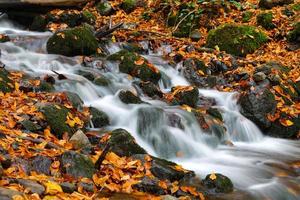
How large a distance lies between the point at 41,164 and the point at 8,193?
1.09 m

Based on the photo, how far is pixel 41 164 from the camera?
180 inches

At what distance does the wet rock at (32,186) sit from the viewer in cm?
381

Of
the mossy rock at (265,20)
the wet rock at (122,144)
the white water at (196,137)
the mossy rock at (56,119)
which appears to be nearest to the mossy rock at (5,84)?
the white water at (196,137)

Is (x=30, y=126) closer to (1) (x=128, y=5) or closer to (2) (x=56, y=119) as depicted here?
(2) (x=56, y=119)

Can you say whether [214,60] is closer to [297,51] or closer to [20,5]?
[297,51]

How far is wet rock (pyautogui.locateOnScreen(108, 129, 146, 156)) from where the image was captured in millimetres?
5473

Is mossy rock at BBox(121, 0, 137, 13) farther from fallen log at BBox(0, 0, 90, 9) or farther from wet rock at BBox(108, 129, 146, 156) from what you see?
wet rock at BBox(108, 129, 146, 156)

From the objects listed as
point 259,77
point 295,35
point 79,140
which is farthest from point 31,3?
point 79,140

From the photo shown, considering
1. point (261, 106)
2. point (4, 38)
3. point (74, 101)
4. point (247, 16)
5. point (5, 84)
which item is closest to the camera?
point (5, 84)

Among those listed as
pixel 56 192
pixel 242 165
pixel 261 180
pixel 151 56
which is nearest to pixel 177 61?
pixel 151 56

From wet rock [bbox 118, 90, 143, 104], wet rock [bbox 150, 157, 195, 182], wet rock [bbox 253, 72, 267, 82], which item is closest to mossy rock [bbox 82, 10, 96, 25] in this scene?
wet rock [bbox 118, 90, 143, 104]

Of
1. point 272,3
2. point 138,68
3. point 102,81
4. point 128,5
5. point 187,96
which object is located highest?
point 272,3

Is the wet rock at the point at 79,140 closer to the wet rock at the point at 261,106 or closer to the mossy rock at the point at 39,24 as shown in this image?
the wet rock at the point at 261,106

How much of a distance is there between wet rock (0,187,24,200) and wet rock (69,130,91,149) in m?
1.95
